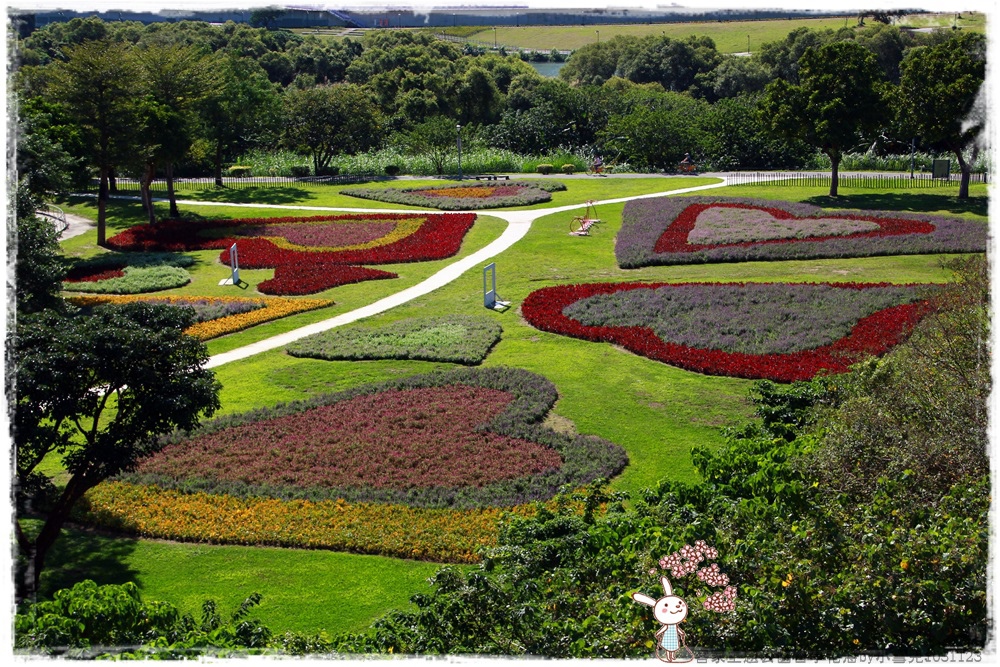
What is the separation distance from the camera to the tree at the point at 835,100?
41.4m

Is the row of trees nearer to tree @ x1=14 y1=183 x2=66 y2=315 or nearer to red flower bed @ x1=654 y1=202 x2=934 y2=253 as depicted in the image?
tree @ x1=14 y1=183 x2=66 y2=315

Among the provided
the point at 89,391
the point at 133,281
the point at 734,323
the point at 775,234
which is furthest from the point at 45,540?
the point at 775,234

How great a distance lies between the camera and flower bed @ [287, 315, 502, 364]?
75.6 ft

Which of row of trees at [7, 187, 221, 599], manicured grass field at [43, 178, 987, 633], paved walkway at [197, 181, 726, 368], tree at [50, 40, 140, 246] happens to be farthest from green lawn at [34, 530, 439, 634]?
tree at [50, 40, 140, 246]

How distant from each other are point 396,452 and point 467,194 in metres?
31.7

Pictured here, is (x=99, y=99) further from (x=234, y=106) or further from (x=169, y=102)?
(x=234, y=106)

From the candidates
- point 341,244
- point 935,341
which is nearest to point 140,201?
point 341,244

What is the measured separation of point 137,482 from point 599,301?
1403cm

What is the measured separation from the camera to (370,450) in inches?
691

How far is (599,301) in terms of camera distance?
26.8 meters

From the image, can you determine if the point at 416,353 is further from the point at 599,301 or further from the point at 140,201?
the point at 140,201

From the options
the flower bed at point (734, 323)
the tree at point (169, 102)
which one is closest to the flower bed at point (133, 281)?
the tree at point (169, 102)

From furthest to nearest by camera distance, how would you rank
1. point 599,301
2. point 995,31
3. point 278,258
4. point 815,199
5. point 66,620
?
point 815,199
point 278,258
point 599,301
point 66,620
point 995,31

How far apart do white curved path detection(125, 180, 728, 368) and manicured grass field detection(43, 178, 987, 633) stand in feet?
1.57
